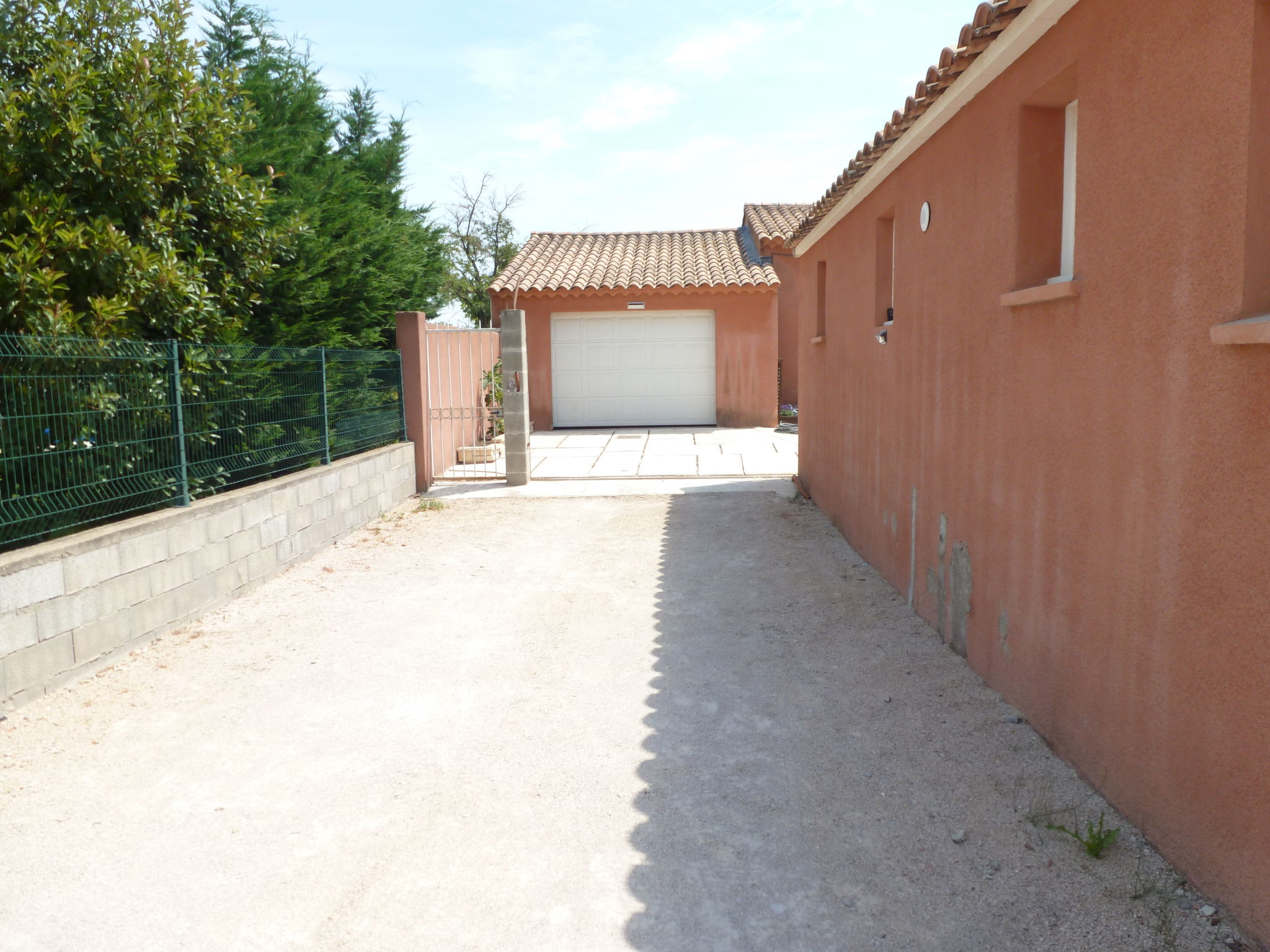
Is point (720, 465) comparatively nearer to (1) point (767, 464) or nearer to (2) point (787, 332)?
(1) point (767, 464)

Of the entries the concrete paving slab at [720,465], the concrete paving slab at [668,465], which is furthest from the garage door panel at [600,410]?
the concrete paving slab at [720,465]

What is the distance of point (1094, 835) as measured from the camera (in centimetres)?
320

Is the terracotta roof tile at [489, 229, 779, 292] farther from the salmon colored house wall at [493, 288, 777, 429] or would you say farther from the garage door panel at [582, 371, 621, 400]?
the garage door panel at [582, 371, 621, 400]

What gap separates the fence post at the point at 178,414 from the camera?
6.45m

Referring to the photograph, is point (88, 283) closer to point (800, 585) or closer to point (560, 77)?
point (800, 585)

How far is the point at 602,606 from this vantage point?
673cm

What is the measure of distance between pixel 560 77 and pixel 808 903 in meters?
14.2

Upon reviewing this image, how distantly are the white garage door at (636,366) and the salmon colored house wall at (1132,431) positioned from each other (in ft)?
42.0

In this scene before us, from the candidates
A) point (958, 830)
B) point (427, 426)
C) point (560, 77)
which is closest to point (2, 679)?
point (958, 830)

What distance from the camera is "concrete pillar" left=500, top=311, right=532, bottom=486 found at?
12062 millimetres

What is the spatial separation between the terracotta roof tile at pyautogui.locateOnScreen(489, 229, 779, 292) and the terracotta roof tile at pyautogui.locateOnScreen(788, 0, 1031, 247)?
10.1 m

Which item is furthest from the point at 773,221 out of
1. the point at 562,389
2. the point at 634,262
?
the point at 562,389

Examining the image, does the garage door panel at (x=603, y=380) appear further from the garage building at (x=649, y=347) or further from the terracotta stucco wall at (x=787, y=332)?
the terracotta stucco wall at (x=787, y=332)

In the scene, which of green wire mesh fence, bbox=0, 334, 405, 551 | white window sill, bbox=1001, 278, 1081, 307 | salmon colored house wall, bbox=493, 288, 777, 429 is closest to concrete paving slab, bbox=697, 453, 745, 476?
salmon colored house wall, bbox=493, 288, 777, 429
